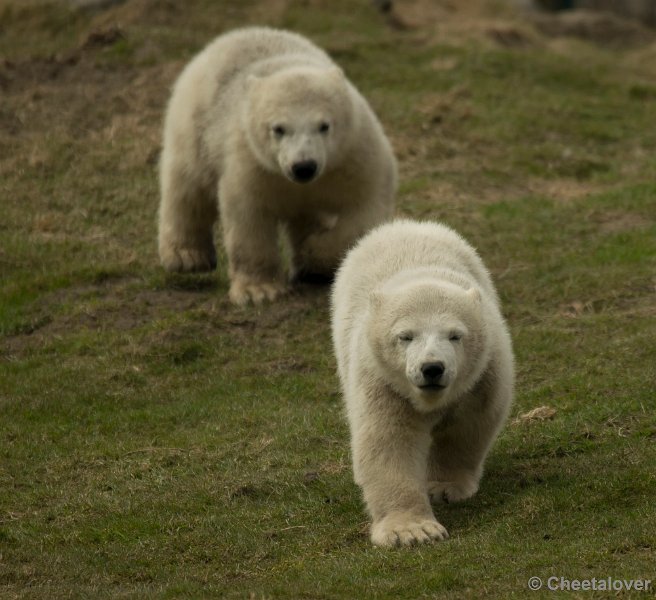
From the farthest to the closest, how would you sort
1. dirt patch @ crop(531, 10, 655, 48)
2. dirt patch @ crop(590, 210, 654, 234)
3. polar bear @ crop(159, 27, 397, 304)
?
dirt patch @ crop(531, 10, 655, 48) < dirt patch @ crop(590, 210, 654, 234) < polar bear @ crop(159, 27, 397, 304)

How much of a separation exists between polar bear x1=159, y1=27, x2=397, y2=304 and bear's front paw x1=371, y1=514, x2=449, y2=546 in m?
4.14

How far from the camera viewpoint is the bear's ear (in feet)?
22.6

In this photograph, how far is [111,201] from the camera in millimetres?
13930

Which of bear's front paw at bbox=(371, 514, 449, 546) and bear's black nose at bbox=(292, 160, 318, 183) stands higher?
bear's front paw at bbox=(371, 514, 449, 546)

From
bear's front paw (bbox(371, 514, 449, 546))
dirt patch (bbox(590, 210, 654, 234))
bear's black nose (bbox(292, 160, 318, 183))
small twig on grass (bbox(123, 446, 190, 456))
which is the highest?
bear's front paw (bbox(371, 514, 449, 546))

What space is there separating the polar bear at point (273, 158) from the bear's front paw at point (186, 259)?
0.01 meters

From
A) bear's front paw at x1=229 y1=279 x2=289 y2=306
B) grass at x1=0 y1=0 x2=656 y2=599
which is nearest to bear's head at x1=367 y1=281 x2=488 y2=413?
grass at x1=0 y1=0 x2=656 y2=599

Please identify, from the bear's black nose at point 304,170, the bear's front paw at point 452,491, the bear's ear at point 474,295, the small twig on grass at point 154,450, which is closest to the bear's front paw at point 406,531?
the bear's front paw at point 452,491

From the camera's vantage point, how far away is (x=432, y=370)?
6.46 meters

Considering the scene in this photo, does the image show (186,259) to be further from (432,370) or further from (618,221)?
(432,370)

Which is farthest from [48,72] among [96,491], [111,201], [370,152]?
[96,491]

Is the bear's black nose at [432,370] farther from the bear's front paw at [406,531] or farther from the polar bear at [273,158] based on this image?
the polar bear at [273,158]

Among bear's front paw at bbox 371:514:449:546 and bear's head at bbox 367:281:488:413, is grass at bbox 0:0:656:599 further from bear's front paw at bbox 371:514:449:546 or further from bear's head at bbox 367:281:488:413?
bear's head at bbox 367:281:488:413

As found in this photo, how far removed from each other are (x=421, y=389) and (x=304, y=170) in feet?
13.2
